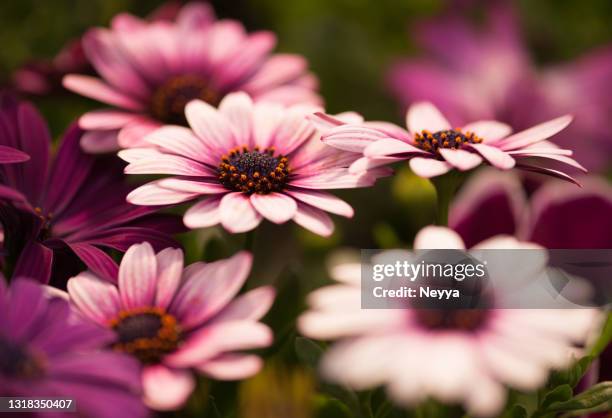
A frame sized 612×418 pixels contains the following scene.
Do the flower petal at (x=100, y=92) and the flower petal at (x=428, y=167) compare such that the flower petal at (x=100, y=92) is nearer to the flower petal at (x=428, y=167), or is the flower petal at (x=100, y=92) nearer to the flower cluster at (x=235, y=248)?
the flower cluster at (x=235, y=248)

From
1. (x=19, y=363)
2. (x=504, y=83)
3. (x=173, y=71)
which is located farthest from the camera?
(x=504, y=83)

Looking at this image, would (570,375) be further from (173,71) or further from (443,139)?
(173,71)

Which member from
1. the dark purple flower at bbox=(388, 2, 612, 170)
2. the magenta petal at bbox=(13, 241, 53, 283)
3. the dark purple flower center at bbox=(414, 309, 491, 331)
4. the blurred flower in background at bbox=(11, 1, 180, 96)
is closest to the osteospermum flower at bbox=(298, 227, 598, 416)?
the dark purple flower center at bbox=(414, 309, 491, 331)

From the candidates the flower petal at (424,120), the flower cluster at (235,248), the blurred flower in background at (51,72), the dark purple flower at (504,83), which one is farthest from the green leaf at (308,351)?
the dark purple flower at (504,83)

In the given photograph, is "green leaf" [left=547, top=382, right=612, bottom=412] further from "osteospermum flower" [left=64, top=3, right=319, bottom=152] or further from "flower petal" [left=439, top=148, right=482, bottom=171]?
"osteospermum flower" [left=64, top=3, right=319, bottom=152]

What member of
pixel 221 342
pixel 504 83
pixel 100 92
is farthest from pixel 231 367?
pixel 504 83

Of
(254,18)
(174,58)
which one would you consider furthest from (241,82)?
(254,18)
